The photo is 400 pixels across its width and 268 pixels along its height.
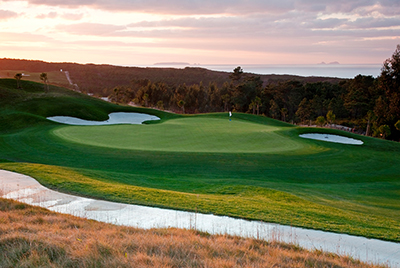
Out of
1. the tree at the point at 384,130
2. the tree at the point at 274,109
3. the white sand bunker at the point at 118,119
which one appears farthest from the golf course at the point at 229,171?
the tree at the point at 274,109

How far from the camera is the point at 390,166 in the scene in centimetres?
1622

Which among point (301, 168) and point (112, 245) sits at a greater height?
point (112, 245)

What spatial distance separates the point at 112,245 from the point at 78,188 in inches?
183

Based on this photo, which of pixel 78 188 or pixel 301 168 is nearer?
pixel 78 188

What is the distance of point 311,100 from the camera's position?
226 feet

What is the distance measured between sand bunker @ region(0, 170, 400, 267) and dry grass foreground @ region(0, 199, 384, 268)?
1.92ft

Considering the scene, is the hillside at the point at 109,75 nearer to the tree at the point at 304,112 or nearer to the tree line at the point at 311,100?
the tree line at the point at 311,100

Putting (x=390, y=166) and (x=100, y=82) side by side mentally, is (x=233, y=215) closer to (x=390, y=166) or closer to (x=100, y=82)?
(x=390, y=166)

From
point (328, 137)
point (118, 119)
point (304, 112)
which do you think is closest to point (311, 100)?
point (304, 112)

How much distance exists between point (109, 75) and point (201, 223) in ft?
436

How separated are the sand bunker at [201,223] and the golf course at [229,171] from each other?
31cm

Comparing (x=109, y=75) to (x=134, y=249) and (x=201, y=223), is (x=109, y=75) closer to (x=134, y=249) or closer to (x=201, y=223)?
Result: (x=201, y=223)

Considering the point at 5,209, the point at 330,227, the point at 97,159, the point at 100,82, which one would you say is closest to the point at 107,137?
the point at 97,159

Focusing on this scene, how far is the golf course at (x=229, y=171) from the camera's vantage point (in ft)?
25.6
